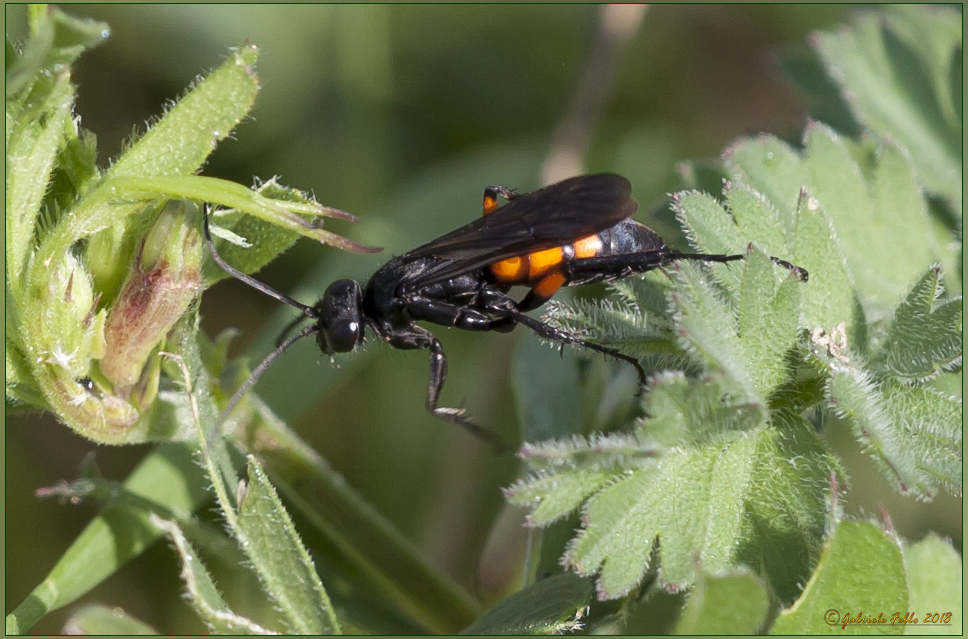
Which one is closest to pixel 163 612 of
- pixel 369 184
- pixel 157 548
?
pixel 157 548

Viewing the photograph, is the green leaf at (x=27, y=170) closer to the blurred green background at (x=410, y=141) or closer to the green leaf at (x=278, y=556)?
the green leaf at (x=278, y=556)

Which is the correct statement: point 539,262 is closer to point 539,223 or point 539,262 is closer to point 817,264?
point 539,223

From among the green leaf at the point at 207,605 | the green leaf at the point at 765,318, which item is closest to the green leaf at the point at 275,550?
the green leaf at the point at 207,605

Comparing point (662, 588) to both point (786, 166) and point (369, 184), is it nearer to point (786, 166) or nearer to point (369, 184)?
point (786, 166)

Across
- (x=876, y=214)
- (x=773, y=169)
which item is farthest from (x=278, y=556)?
(x=876, y=214)

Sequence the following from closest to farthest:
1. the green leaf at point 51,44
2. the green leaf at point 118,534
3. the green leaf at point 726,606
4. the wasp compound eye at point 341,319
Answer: the green leaf at point 726,606 < the green leaf at point 51,44 < the green leaf at point 118,534 < the wasp compound eye at point 341,319

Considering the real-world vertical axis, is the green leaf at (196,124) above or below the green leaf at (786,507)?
above

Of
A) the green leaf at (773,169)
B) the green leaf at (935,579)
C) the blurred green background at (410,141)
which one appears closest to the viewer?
the green leaf at (935,579)

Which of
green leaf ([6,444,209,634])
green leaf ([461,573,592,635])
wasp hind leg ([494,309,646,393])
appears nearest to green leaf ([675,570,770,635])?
green leaf ([461,573,592,635])
